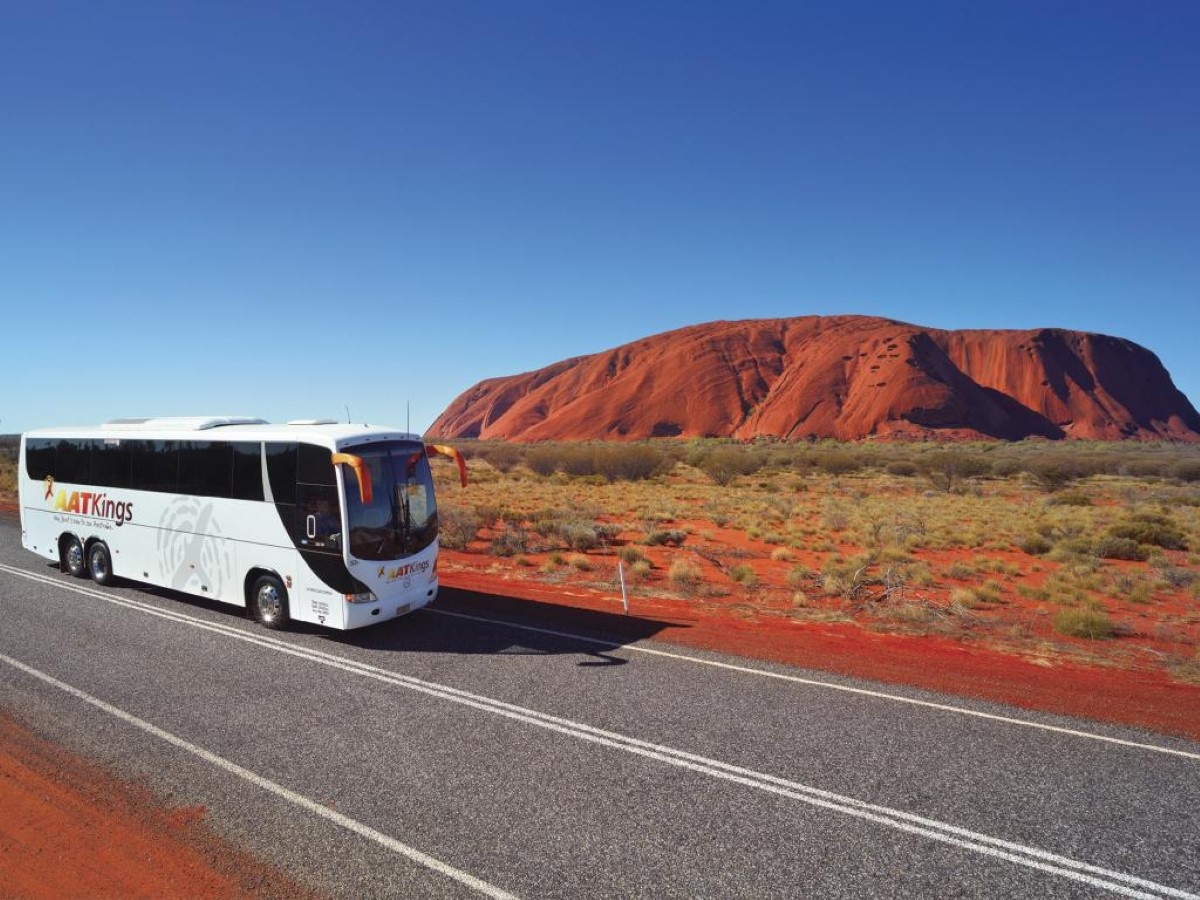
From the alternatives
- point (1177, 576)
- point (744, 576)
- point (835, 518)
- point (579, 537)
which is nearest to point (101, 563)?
point (579, 537)

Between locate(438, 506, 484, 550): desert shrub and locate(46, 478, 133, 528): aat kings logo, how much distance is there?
27.0 ft

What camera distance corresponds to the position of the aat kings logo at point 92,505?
12453 millimetres

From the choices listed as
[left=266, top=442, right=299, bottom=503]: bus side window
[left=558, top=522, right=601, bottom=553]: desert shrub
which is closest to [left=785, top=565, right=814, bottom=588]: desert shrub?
[left=558, top=522, right=601, bottom=553]: desert shrub

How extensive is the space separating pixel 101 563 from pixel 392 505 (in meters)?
8.01

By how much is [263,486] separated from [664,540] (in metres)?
14.0

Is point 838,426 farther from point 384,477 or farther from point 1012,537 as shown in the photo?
point 384,477

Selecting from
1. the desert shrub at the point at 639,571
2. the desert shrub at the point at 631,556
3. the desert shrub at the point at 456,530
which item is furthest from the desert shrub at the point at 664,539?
the desert shrub at the point at 456,530

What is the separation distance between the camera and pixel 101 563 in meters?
13.3

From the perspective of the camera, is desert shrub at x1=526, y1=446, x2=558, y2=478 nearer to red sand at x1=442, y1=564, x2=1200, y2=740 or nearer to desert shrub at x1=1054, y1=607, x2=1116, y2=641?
red sand at x1=442, y1=564, x2=1200, y2=740

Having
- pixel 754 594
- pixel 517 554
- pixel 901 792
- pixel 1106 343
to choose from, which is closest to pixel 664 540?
pixel 517 554

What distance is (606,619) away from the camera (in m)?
11.5

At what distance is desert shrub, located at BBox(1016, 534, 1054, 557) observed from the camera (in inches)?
827

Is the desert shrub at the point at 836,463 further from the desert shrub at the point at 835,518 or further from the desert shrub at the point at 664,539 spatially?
the desert shrub at the point at 664,539

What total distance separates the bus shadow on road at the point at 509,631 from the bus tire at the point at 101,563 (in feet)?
20.4
